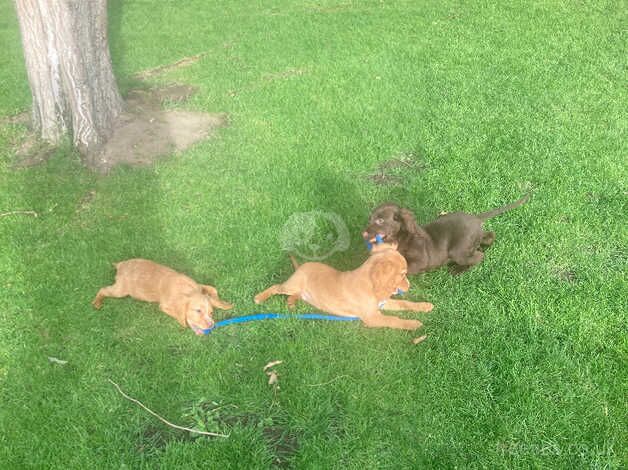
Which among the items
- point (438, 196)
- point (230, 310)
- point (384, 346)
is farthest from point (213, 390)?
point (438, 196)

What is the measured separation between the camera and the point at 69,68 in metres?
6.55

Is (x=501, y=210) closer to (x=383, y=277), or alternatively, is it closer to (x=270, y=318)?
(x=383, y=277)

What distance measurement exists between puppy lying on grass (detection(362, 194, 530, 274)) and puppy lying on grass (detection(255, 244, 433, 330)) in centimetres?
25

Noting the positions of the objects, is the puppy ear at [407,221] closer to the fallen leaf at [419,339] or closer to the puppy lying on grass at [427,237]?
the puppy lying on grass at [427,237]

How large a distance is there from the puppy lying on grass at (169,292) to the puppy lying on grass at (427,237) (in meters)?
1.45

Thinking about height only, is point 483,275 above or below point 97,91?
below

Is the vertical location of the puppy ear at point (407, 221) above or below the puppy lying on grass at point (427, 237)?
above

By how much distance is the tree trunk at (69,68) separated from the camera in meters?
6.40

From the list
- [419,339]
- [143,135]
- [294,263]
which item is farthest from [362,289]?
[143,135]

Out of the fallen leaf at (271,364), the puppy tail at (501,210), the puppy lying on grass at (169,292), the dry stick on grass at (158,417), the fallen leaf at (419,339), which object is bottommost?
the dry stick on grass at (158,417)

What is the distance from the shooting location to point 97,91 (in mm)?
6918

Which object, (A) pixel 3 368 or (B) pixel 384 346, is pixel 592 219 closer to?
(B) pixel 384 346

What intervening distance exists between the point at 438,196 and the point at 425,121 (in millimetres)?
1839

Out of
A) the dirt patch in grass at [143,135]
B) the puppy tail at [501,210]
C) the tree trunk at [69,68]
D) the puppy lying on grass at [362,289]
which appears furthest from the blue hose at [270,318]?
the tree trunk at [69,68]
